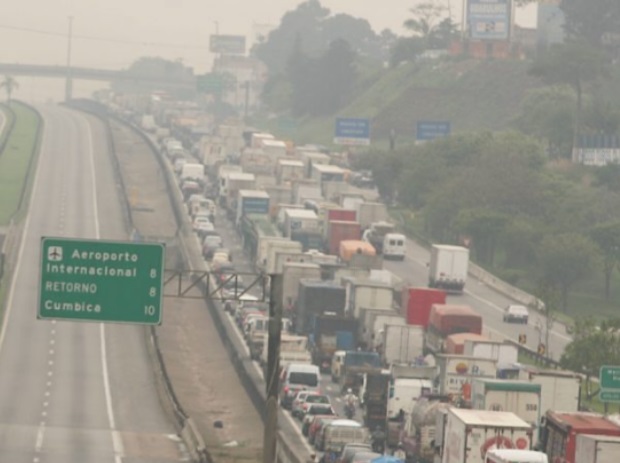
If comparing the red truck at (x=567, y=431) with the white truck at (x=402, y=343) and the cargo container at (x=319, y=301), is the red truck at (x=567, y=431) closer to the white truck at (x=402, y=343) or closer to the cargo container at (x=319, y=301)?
the white truck at (x=402, y=343)

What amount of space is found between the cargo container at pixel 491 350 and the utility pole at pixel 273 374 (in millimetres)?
41448

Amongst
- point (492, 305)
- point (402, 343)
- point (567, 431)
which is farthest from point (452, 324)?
point (567, 431)

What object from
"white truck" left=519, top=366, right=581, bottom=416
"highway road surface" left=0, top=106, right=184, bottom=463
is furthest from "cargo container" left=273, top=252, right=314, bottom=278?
"white truck" left=519, top=366, right=581, bottom=416

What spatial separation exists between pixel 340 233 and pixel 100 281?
265 ft

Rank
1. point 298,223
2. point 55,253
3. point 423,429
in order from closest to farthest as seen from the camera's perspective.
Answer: point 55,253 < point 423,429 < point 298,223

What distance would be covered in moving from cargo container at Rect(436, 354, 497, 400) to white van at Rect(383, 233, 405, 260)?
55.8m

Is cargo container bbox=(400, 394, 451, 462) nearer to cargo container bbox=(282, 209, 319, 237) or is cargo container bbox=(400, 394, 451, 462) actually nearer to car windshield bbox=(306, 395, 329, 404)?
car windshield bbox=(306, 395, 329, 404)

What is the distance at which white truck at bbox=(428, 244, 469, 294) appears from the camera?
366 ft

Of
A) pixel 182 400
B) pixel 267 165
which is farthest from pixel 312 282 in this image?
pixel 267 165

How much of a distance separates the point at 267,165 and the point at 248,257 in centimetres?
4268

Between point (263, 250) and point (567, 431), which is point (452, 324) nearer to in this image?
point (263, 250)

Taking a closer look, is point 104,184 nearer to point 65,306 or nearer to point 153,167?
point 153,167

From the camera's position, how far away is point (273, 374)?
37000mm

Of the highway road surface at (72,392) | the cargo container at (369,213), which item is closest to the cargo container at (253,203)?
the cargo container at (369,213)
